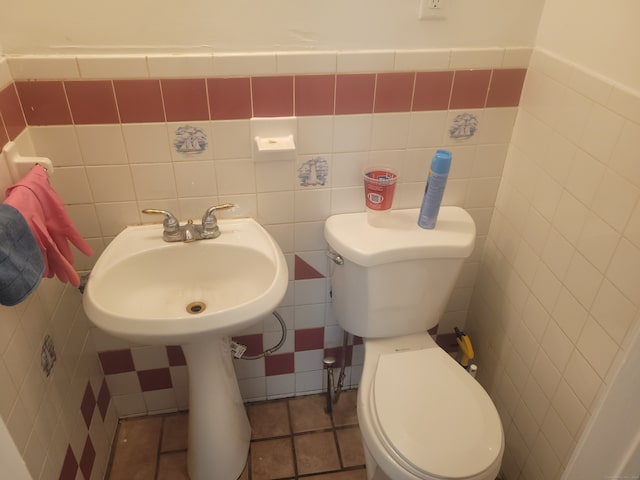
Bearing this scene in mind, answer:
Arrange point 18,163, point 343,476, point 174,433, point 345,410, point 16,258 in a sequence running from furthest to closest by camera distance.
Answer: point 345,410 → point 174,433 → point 343,476 → point 18,163 → point 16,258

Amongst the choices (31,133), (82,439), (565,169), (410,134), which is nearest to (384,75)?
(410,134)

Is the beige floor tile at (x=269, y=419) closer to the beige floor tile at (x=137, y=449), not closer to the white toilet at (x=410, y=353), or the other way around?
the beige floor tile at (x=137, y=449)

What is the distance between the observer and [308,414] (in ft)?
→ 5.97

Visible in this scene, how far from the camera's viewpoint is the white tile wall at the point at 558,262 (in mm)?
1065

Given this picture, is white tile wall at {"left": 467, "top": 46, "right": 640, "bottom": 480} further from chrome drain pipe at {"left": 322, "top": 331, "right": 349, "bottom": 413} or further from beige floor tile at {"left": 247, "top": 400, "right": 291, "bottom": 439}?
beige floor tile at {"left": 247, "top": 400, "right": 291, "bottom": 439}

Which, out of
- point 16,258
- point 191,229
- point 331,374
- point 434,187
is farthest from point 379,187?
point 16,258

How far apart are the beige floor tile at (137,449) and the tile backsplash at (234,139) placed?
8 cm

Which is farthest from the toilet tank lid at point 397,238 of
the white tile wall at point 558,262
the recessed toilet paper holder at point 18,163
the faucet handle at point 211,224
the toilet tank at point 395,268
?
the recessed toilet paper holder at point 18,163

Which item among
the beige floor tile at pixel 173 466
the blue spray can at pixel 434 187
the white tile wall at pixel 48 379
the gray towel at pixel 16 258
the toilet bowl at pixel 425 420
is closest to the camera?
the gray towel at pixel 16 258

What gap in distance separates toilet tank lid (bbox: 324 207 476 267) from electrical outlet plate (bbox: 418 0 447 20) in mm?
545

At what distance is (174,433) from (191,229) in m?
0.84

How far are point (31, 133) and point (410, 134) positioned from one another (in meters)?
1.00

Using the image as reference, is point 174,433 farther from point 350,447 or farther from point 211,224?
point 211,224

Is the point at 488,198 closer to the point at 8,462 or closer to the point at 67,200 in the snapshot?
the point at 67,200
